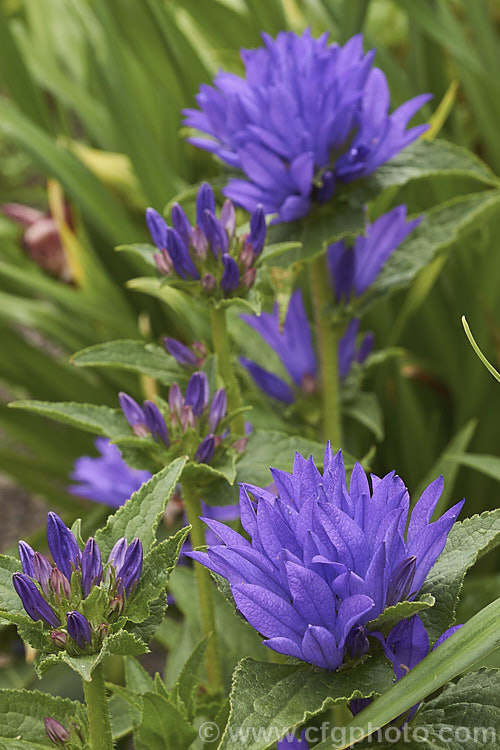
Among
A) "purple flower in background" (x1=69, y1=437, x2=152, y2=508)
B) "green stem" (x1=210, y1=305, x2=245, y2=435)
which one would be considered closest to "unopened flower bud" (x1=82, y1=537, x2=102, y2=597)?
"green stem" (x1=210, y1=305, x2=245, y2=435)

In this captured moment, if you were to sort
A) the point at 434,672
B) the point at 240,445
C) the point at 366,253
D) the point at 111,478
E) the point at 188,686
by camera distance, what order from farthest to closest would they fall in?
the point at 111,478 → the point at 366,253 → the point at 240,445 → the point at 188,686 → the point at 434,672

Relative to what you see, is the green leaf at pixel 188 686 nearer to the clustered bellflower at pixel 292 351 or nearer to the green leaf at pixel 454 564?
the green leaf at pixel 454 564

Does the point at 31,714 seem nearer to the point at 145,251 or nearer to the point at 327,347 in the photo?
the point at 145,251

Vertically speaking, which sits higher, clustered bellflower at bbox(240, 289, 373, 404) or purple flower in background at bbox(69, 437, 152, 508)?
clustered bellflower at bbox(240, 289, 373, 404)

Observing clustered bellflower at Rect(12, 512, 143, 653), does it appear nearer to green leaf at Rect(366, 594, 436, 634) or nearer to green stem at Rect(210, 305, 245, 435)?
green leaf at Rect(366, 594, 436, 634)

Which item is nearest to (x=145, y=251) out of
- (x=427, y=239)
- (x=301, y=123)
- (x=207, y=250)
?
(x=207, y=250)

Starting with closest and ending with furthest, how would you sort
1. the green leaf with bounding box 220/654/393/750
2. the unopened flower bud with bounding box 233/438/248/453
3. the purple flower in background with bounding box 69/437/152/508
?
the green leaf with bounding box 220/654/393/750, the unopened flower bud with bounding box 233/438/248/453, the purple flower in background with bounding box 69/437/152/508
